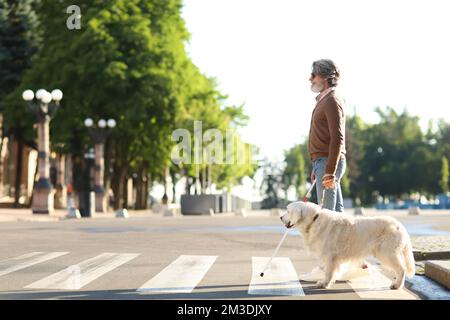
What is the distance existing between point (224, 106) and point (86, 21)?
65.5ft

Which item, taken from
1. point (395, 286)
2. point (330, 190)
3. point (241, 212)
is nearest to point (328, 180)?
point (330, 190)

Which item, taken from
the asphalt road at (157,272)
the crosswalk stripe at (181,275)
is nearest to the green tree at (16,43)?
the asphalt road at (157,272)

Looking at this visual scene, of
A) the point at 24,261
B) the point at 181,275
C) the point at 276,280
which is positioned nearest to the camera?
the point at 276,280

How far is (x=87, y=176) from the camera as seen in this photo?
5822 cm

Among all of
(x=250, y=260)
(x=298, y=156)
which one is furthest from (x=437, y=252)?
(x=298, y=156)

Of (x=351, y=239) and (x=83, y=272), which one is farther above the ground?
(x=351, y=239)

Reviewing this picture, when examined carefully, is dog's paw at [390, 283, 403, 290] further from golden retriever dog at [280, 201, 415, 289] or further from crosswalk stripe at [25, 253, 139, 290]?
crosswalk stripe at [25, 253, 139, 290]

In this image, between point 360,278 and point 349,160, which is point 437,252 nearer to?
point 360,278

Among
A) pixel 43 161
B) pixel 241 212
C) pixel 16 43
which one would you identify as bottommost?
pixel 241 212

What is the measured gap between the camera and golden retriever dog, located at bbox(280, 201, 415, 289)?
8.16m

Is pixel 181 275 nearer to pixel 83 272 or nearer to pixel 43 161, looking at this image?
pixel 83 272

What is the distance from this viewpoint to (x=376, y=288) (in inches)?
330

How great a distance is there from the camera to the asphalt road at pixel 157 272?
7836 mm

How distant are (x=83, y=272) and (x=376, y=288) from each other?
11.6 feet
